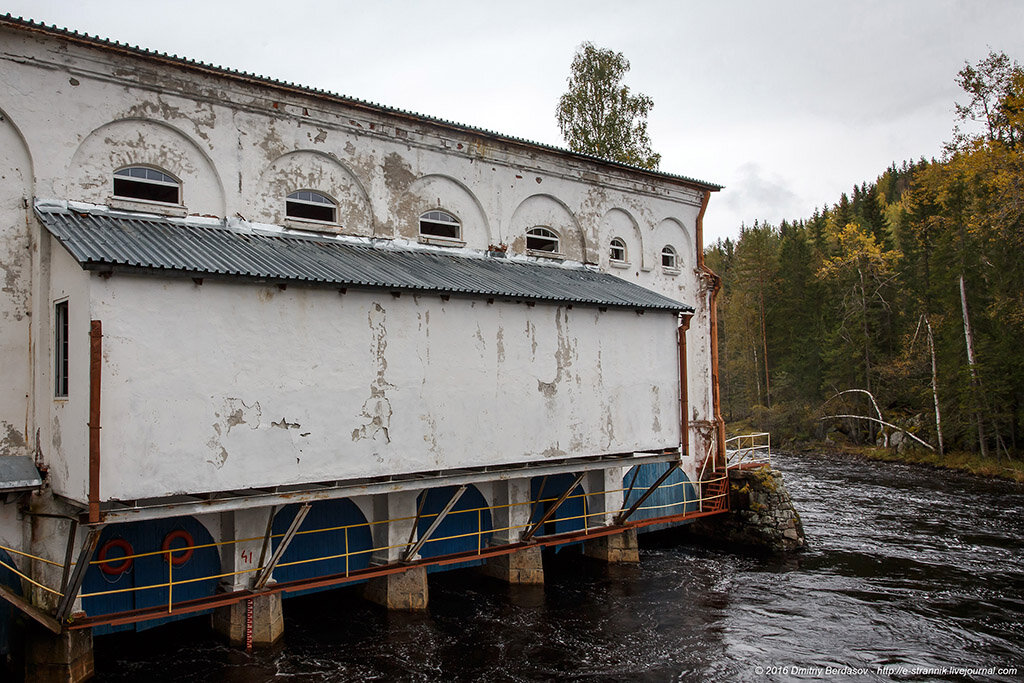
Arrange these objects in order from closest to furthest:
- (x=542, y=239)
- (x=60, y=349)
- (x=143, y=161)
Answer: (x=60, y=349), (x=143, y=161), (x=542, y=239)

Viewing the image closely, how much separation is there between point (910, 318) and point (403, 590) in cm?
3712

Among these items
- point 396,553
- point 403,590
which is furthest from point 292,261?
point 403,590

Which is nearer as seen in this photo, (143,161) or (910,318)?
(143,161)

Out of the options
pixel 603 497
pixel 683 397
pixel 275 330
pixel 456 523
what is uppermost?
pixel 275 330

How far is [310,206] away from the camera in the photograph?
1547cm

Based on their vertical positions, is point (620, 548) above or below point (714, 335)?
below

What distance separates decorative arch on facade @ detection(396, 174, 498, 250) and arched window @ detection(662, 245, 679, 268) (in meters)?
6.15

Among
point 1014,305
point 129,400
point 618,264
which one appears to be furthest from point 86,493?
point 1014,305

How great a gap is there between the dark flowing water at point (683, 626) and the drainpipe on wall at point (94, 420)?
141 inches

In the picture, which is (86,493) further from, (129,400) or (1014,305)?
(1014,305)

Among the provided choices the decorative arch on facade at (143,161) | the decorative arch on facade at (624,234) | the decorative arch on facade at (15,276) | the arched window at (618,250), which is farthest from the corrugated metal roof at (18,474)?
the arched window at (618,250)

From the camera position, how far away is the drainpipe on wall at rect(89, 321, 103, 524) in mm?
10039

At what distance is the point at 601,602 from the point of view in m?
16.5

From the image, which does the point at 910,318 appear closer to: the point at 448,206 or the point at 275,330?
the point at 448,206
